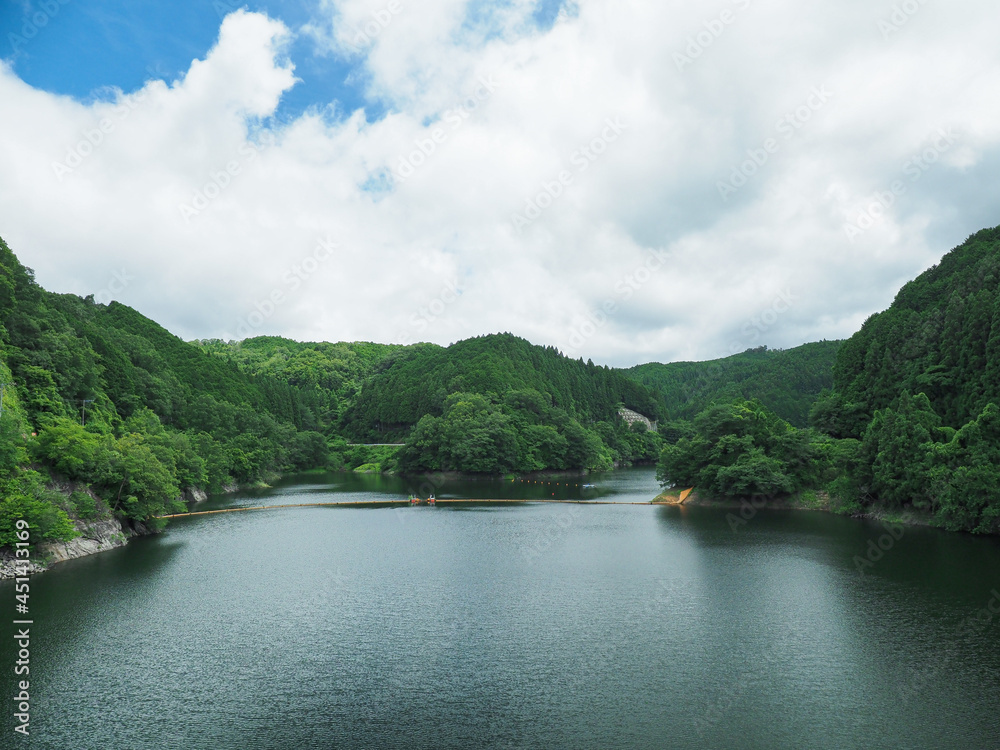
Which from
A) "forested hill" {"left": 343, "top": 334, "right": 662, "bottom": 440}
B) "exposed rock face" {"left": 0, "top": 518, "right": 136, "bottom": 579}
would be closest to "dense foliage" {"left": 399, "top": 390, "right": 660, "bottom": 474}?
"forested hill" {"left": 343, "top": 334, "right": 662, "bottom": 440}

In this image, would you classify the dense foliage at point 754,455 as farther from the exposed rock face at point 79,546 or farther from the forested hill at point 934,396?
the exposed rock face at point 79,546

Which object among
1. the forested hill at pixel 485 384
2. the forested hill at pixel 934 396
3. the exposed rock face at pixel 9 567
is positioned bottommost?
the exposed rock face at pixel 9 567

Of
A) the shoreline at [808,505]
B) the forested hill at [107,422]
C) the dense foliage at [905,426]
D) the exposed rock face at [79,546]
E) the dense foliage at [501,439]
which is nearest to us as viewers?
the exposed rock face at [79,546]

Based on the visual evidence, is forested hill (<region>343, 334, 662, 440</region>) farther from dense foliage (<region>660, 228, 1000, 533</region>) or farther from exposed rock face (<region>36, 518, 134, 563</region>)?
exposed rock face (<region>36, 518, 134, 563</region>)

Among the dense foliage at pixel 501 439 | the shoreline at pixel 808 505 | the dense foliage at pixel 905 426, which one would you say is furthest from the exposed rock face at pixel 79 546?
the dense foliage at pixel 501 439

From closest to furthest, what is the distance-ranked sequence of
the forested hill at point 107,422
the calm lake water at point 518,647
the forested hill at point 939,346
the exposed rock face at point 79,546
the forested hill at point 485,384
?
1. the calm lake water at point 518,647
2. the exposed rock face at point 79,546
3. the forested hill at point 107,422
4. the forested hill at point 939,346
5. the forested hill at point 485,384

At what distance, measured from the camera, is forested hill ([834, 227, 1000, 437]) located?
5934 centimetres

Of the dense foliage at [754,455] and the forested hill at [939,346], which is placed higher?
the forested hill at [939,346]

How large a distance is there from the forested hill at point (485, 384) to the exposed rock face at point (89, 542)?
306 feet

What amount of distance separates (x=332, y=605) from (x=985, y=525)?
4218 cm

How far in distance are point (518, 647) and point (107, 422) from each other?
179 feet

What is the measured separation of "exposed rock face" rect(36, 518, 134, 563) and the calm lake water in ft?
3.66

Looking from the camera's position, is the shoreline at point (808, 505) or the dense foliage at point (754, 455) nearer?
the shoreline at point (808, 505)

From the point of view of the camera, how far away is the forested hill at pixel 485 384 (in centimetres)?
14731
